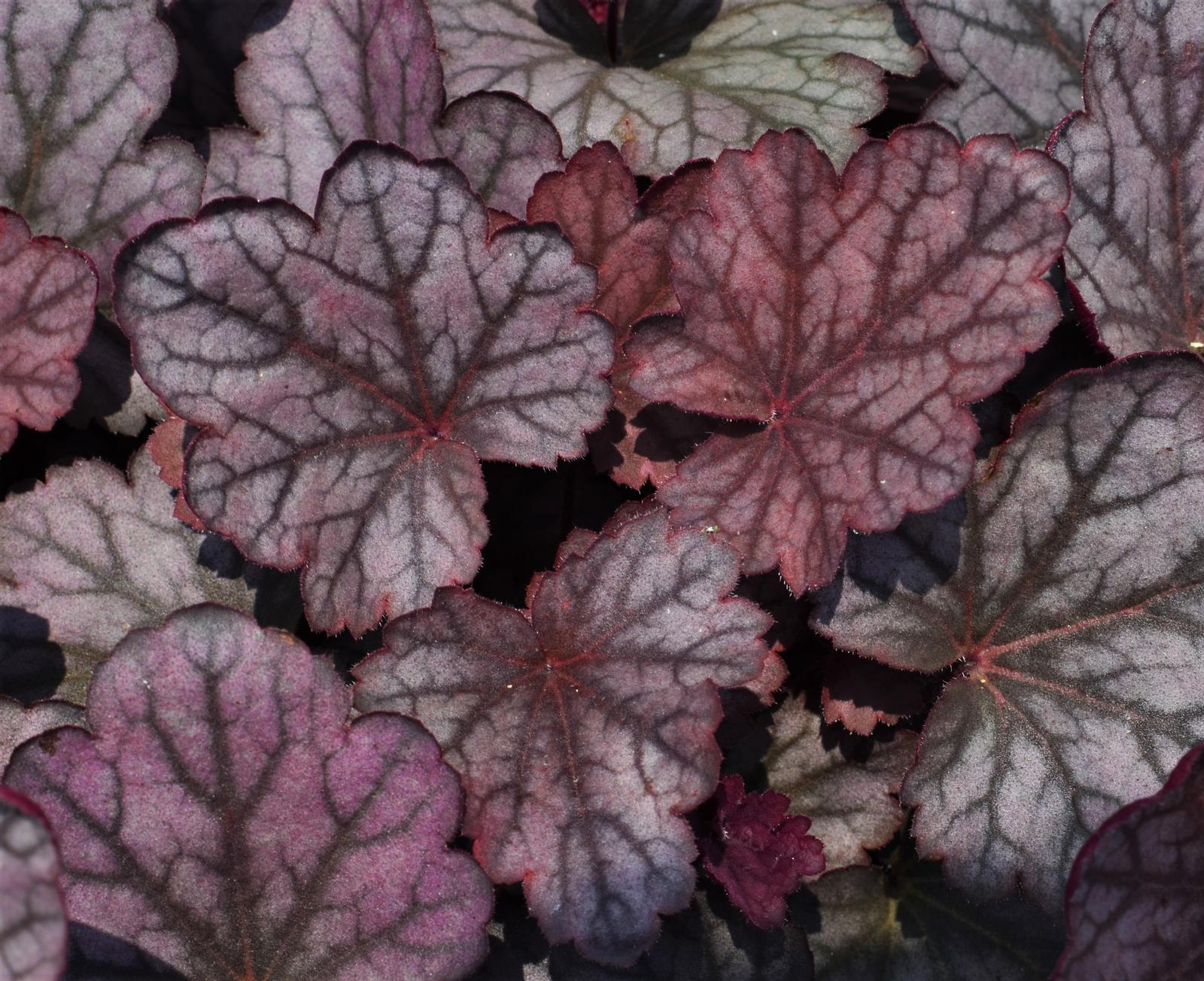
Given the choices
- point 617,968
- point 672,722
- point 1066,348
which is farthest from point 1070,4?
point 617,968

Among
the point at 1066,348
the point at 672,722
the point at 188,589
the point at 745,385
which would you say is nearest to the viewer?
the point at 672,722

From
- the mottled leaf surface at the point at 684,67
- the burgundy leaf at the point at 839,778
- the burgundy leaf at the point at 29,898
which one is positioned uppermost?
the mottled leaf surface at the point at 684,67

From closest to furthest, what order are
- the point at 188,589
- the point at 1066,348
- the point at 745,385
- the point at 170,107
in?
the point at 745,385 < the point at 188,589 < the point at 1066,348 < the point at 170,107

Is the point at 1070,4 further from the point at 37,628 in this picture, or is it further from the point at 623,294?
the point at 37,628

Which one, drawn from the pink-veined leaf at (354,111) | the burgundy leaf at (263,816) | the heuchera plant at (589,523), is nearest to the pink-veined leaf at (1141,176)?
the heuchera plant at (589,523)

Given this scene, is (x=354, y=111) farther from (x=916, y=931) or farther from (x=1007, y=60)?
(x=916, y=931)

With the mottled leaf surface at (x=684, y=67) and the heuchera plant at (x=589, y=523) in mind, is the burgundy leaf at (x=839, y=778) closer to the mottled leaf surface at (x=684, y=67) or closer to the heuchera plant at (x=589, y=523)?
the heuchera plant at (x=589, y=523)
